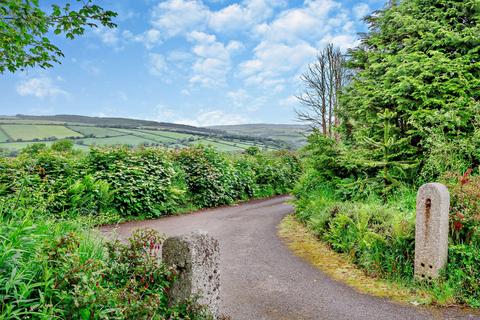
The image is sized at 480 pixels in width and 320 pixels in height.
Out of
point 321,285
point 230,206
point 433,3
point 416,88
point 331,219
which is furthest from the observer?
point 230,206

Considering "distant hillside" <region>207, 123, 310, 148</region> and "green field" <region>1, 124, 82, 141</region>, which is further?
"distant hillside" <region>207, 123, 310, 148</region>

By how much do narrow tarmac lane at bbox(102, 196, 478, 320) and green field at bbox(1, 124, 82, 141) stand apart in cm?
1524

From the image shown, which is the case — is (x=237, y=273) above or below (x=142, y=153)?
→ below

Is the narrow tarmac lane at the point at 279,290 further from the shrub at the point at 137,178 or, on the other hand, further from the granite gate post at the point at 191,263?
the shrub at the point at 137,178

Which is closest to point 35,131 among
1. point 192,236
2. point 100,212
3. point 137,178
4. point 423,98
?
point 137,178

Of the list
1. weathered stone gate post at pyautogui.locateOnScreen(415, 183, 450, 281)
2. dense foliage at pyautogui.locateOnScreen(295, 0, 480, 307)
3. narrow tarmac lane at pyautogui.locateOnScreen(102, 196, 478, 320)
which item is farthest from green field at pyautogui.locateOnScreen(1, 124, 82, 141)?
weathered stone gate post at pyautogui.locateOnScreen(415, 183, 450, 281)

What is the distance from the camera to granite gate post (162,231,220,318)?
10.7 ft

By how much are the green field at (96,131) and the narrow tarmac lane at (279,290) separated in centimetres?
1668

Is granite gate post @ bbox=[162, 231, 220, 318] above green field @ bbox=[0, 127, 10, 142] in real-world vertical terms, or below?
below

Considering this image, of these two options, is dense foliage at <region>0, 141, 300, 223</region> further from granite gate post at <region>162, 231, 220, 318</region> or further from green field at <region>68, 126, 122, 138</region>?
green field at <region>68, 126, 122, 138</region>

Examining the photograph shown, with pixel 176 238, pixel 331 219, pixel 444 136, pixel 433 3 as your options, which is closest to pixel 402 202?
pixel 331 219

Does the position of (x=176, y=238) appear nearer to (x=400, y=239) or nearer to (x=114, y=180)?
(x=400, y=239)

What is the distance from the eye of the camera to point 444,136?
313 inches

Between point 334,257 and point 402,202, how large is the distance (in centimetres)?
190
